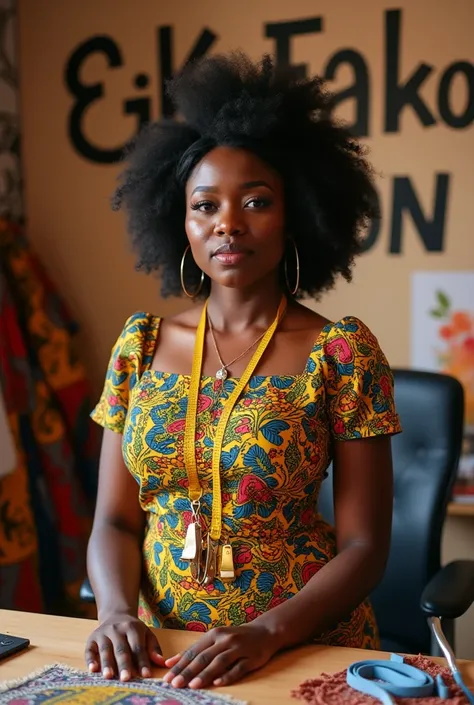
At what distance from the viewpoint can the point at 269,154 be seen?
64.2 inches

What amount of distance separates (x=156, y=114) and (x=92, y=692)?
2121mm

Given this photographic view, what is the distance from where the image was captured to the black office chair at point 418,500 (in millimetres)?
1986

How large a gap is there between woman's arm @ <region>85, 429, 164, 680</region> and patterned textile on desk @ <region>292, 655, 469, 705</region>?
9.2 inches

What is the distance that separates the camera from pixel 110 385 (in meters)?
1.72

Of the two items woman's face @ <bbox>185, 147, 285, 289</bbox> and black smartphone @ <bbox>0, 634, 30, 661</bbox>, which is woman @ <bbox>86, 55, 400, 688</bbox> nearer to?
woman's face @ <bbox>185, 147, 285, 289</bbox>

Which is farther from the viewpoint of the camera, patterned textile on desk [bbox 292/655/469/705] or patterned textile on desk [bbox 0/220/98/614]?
patterned textile on desk [bbox 0/220/98/614]

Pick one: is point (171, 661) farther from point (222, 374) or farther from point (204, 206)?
point (204, 206)

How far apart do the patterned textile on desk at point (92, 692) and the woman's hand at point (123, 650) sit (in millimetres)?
22

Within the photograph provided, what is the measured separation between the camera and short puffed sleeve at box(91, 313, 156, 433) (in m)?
1.70

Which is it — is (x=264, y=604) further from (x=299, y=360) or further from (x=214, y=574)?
(x=299, y=360)

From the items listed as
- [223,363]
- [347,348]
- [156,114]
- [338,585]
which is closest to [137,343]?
[223,363]

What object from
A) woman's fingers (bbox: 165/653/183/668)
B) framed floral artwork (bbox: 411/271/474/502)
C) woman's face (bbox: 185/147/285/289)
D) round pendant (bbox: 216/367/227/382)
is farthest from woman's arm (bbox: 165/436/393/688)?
framed floral artwork (bbox: 411/271/474/502)

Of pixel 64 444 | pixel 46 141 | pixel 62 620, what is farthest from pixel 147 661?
pixel 46 141

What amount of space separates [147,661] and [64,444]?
1.66m
